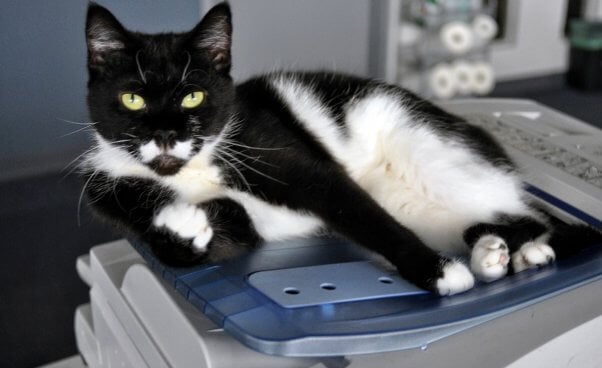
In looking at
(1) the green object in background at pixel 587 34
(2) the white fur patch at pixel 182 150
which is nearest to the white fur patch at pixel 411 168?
(2) the white fur patch at pixel 182 150

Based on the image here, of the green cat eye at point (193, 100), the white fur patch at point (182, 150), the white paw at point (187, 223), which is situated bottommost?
the white paw at point (187, 223)

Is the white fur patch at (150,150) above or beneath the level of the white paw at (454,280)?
above

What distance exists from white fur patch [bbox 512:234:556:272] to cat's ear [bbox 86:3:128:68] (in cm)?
61

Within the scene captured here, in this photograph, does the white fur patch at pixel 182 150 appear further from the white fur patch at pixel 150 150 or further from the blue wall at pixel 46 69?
the blue wall at pixel 46 69

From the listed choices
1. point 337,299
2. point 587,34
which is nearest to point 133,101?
point 337,299

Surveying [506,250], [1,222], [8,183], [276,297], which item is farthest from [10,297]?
[506,250]

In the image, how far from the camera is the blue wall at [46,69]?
1.73 m

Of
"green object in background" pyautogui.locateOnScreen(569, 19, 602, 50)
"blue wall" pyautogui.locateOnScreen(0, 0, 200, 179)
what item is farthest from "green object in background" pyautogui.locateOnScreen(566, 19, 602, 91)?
"blue wall" pyautogui.locateOnScreen(0, 0, 200, 179)

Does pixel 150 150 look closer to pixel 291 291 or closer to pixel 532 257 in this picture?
pixel 291 291

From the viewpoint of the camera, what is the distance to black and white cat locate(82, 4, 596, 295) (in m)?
0.89

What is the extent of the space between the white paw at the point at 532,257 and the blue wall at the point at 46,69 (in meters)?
1.21

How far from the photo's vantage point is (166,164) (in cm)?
92

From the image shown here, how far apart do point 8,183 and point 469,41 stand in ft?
4.67

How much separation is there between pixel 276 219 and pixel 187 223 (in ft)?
0.56
